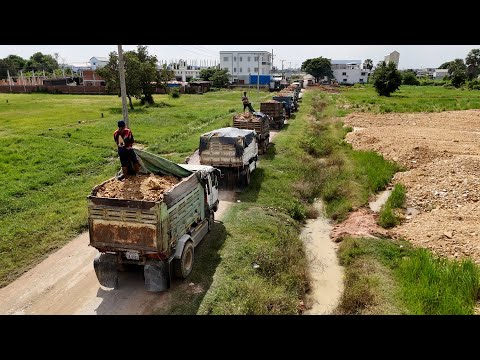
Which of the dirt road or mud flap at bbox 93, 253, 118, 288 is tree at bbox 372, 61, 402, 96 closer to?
the dirt road

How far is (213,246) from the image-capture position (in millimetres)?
10102

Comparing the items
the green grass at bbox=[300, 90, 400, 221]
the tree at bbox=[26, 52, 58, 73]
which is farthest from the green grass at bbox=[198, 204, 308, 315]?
the tree at bbox=[26, 52, 58, 73]

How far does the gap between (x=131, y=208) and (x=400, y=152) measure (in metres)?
17.7

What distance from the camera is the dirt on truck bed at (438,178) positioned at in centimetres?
1123

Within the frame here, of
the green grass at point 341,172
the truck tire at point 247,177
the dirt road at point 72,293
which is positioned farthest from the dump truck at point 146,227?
the green grass at point 341,172

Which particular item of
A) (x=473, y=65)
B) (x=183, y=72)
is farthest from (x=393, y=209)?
(x=473, y=65)

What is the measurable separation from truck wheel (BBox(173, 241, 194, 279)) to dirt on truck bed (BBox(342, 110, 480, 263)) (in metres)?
6.90

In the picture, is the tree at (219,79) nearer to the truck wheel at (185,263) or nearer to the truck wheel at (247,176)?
the truck wheel at (247,176)

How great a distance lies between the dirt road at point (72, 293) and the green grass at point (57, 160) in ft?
1.76

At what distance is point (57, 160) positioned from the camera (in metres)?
18.3

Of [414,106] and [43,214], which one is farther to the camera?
[414,106]

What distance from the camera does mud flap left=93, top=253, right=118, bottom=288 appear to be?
26.0ft
